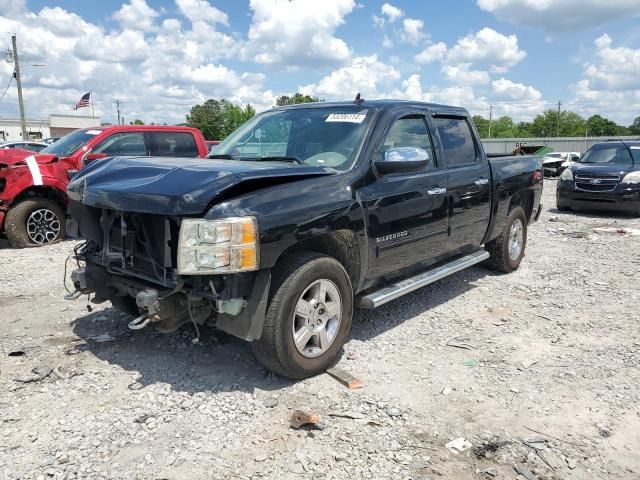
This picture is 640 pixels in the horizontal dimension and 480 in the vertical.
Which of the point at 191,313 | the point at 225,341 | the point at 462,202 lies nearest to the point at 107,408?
the point at 191,313

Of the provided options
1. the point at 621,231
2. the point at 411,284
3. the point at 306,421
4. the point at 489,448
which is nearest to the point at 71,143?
the point at 411,284

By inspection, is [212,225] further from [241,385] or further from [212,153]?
[212,153]

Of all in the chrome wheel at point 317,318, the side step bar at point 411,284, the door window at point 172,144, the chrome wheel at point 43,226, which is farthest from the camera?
the door window at point 172,144

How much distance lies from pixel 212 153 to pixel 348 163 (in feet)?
4.81

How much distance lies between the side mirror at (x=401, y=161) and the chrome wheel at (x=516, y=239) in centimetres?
296

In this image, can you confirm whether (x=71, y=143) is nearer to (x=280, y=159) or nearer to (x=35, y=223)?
(x=35, y=223)

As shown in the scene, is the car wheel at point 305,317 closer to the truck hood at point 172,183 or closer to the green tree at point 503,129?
the truck hood at point 172,183

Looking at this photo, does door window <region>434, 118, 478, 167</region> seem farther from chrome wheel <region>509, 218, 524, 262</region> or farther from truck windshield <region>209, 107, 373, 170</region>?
chrome wheel <region>509, 218, 524, 262</region>

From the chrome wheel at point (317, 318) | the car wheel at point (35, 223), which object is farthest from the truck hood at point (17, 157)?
the chrome wheel at point (317, 318)

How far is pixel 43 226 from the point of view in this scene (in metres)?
7.64

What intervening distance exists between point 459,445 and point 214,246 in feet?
5.79

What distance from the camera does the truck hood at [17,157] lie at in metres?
7.41

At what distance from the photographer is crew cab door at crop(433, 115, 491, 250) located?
4941 millimetres

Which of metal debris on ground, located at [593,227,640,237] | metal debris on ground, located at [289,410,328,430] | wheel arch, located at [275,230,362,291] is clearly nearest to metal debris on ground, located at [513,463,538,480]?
metal debris on ground, located at [289,410,328,430]
